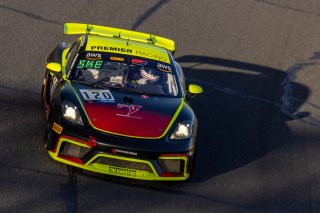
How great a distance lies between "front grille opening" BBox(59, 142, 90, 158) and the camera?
9.28 m

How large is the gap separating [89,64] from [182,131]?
5.44 feet

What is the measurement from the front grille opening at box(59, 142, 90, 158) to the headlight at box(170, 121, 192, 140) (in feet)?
3.40

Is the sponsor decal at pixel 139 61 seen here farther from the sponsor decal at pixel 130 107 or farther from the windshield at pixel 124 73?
the sponsor decal at pixel 130 107

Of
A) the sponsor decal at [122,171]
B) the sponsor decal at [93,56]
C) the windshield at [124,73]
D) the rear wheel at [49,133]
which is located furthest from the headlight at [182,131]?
the sponsor decal at [93,56]

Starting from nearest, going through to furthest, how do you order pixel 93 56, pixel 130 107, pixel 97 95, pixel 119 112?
pixel 119 112
pixel 130 107
pixel 97 95
pixel 93 56

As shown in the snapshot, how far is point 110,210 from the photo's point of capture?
8.96 meters

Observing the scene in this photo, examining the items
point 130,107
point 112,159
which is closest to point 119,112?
point 130,107

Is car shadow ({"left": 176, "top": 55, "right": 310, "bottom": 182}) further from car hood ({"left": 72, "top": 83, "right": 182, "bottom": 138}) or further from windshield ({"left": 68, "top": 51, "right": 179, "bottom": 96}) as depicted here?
windshield ({"left": 68, "top": 51, "right": 179, "bottom": 96})

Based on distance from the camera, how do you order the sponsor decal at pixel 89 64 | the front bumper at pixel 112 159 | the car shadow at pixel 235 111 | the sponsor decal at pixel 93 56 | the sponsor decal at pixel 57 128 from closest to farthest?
the front bumper at pixel 112 159 < the sponsor decal at pixel 57 128 < the sponsor decal at pixel 89 64 < the sponsor decal at pixel 93 56 < the car shadow at pixel 235 111

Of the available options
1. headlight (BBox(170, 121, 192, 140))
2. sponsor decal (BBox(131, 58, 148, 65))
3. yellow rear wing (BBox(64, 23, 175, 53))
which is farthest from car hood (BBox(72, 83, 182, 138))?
yellow rear wing (BBox(64, 23, 175, 53))

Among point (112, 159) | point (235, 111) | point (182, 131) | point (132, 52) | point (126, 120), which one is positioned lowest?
point (235, 111)

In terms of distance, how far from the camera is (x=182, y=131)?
9.80m

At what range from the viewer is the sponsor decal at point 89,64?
34.9 ft

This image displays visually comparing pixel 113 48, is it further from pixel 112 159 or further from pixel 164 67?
pixel 112 159
